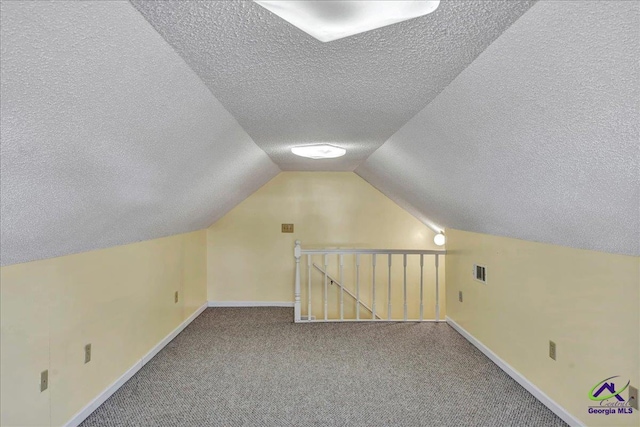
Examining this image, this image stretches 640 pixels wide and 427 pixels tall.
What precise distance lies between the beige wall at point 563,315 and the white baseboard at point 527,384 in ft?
0.10

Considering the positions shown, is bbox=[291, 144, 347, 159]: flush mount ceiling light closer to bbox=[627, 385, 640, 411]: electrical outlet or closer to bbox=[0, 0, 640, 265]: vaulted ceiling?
bbox=[0, 0, 640, 265]: vaulted ceiling

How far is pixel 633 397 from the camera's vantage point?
1824mm

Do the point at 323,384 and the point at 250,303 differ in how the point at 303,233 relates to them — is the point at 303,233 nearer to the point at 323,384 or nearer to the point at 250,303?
the point at 250,303

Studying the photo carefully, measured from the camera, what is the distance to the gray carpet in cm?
233

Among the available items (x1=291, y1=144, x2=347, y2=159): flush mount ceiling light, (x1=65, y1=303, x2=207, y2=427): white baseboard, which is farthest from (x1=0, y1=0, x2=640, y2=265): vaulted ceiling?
(x1=65, y1=303, x2=207, y2=427): white baseboard

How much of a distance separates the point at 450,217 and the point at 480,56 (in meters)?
2.52

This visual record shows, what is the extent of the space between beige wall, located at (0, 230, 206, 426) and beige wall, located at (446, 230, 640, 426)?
2934 mm

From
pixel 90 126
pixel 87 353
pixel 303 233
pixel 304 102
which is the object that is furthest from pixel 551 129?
pixel 303 233

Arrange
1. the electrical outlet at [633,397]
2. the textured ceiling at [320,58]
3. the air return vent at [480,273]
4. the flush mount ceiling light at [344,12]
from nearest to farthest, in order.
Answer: the flush mount ceiling light at [344,12]
the textured ceiling at [320,58]
the electrical outlet at [633,397]
the air return vent at [480,273]

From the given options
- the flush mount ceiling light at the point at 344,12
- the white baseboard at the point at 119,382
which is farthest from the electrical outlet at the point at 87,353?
the flush mount ceiling light at the point at 344,12

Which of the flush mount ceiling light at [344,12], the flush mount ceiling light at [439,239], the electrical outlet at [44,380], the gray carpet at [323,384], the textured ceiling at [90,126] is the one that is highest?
the flush mount ceiling light at [344,12]

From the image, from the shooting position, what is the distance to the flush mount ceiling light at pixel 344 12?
2.78 feet

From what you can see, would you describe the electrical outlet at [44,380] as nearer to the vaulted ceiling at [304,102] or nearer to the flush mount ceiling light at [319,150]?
the vaulted ceiling at [304,102]

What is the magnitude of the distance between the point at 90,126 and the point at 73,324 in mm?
1471
